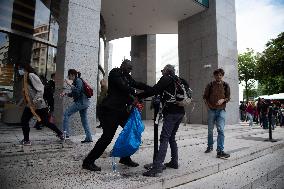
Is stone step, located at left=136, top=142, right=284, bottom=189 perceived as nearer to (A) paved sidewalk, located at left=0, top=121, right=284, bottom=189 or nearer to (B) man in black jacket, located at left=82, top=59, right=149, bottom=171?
(A) paved sidewalk, located at left=0, top=121, right=284, bottom=189

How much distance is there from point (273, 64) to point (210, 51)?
25474mm

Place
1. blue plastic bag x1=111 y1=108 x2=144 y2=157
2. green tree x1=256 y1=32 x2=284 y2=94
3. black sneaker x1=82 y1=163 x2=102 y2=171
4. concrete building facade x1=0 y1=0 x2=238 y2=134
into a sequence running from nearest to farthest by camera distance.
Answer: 1. blue plastic bag x1=111 y1=108 x2=144 y2=157
2. black sneaker x1=82 y1=163 x2=102 y2=171
3. concrete building facade x1=0 y1=0 x2=238 y2=134
4. green tree x1=256 y1=32 x2=284 y2=94

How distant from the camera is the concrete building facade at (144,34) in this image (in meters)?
7.35

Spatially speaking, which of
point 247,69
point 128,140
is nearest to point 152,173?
point 128,140

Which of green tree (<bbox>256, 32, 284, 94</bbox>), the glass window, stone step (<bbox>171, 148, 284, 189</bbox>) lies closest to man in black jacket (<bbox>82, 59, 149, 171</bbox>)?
stone step (<bbox>171, 148, 284, 189</bbox>)

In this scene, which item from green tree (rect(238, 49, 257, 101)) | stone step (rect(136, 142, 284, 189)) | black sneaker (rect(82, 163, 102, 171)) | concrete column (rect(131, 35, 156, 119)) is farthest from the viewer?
green tree (rect(238, 49, 257, 101))

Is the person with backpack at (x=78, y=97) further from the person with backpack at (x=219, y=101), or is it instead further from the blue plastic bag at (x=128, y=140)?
the person with backpack at (x=219, y=101)

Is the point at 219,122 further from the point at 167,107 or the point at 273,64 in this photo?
the point at 273,64

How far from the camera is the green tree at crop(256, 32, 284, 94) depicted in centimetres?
3431

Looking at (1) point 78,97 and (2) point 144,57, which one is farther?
(2) point 144,57

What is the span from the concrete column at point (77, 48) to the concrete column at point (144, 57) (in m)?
12.1

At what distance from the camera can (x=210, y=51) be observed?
13.5 meters

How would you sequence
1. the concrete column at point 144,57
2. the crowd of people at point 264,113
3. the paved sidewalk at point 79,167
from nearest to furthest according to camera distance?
the paved sidewalk at point 79,167, the crowd of people at point 264,113, the concrete column at point 144,57

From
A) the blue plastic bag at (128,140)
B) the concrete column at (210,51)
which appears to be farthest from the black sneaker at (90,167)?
the concrete column at (210,51)
